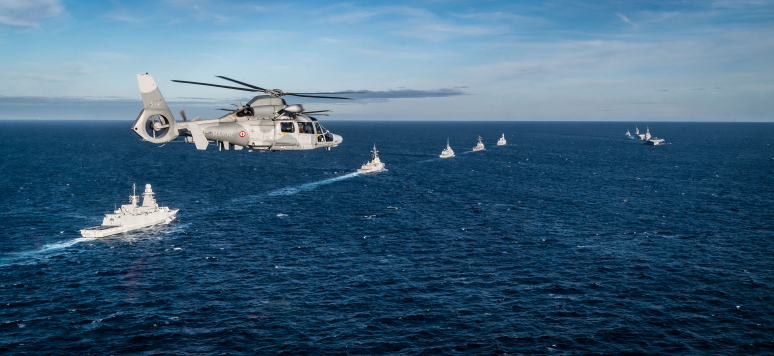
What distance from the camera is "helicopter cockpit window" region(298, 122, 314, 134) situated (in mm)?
56469

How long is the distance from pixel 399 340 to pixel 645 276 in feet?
154

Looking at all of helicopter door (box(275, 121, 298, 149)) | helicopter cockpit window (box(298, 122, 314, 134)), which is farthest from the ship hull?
helicopter cockpit window (box(298, 122, 314, 134))

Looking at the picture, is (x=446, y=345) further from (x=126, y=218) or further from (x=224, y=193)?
(x=224, y=193)

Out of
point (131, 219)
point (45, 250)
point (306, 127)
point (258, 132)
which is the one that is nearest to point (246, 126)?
point (258, 132)

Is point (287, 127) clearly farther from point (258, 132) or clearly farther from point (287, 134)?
point (258, 132)

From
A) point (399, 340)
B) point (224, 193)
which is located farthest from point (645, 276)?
point (224, 193)

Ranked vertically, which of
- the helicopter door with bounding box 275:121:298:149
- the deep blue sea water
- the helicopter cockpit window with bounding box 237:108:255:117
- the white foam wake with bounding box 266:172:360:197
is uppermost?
the helicopter cockpit window with bounding box 237:108:255:117

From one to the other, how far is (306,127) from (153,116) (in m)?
16.4

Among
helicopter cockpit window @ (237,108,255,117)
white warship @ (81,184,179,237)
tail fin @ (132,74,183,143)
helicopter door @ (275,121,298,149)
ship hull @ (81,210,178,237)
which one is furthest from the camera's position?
white warship @ (81,184,179,237)

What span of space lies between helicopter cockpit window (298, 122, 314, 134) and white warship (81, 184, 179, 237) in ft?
204

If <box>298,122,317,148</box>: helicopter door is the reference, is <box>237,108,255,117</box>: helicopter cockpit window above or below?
above

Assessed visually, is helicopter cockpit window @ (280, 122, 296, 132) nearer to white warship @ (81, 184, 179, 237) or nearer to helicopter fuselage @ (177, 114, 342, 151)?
helicopter fuselage @ (177, 114, 342, 151)

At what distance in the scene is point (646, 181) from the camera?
6993 inches

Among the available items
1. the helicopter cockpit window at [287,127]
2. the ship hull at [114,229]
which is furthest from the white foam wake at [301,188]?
the helicopter cockpit window at [287,127]
